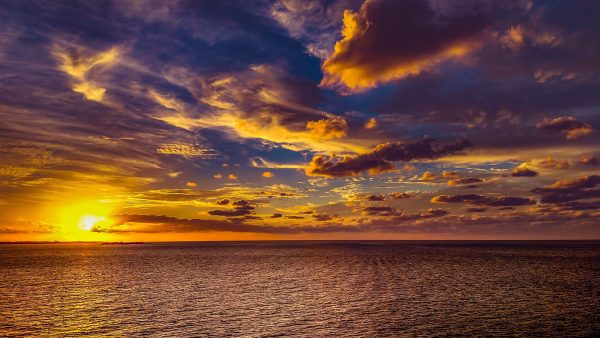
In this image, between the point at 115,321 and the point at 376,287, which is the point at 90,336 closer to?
the point at 115,321

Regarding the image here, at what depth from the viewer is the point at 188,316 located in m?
58.3

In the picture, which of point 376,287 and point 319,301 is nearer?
point 319,301

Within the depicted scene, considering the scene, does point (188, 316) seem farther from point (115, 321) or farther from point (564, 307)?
point (564, 307)

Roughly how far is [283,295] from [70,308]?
3435cm

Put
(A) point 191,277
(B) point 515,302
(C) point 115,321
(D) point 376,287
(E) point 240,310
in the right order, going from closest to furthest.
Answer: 1. (C) point 115,321
2. (E) point 240,310
3. (B) point 515,302
4. (D) point 376,287
5. (A) point 191,277

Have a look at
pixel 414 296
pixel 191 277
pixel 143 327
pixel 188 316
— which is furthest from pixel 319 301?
pixel 191 277

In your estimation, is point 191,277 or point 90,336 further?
point 191,277

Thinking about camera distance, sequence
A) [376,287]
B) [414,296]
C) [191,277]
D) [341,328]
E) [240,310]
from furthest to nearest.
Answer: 1. [191,277]
2. [376,287]
3. [414,296]
4. [240,310]
5. [341,328]

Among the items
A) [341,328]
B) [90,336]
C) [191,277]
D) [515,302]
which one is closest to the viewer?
[90,336]

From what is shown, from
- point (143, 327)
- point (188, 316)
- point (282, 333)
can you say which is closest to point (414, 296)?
point (282, 333)

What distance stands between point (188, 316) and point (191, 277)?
5362 centimetres

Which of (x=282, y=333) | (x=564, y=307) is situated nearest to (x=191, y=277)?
(x=282, y=333)

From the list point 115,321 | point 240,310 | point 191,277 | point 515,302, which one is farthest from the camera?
point 191,277

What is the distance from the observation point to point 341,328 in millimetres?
51219
